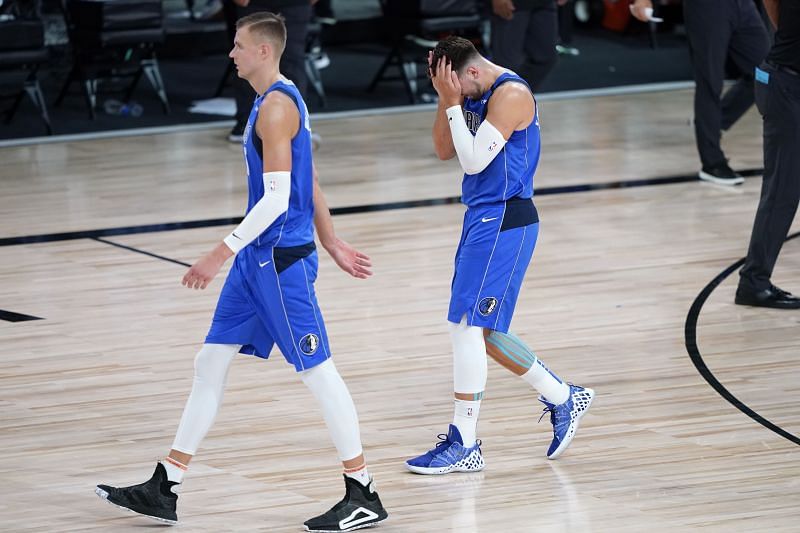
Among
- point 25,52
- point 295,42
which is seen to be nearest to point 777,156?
point 295,42

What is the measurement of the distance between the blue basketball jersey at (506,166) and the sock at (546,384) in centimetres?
57

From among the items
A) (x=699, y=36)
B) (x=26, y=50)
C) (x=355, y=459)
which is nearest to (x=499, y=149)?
(x=355, y=459)

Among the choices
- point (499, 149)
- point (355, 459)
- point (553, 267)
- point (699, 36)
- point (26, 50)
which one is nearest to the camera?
point (355, 459)

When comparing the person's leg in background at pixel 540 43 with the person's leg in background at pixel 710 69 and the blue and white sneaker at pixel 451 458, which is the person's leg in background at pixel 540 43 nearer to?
the person's leg in background at pixel 710 69

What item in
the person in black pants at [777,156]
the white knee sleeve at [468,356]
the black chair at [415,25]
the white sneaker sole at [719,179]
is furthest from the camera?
the black chair at [415,25]

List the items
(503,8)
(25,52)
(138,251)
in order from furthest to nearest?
1. (25,52)
2. (503,8)
3. (138,251)

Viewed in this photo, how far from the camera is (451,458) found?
14.7ft

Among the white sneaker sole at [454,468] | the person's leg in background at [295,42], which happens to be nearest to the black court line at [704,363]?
the white sneaker sole at [454,468]

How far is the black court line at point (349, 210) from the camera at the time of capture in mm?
7805

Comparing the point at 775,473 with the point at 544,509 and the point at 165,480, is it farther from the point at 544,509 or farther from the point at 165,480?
the point at 165,480

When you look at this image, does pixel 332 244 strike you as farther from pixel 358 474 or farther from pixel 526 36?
pixel 526 36

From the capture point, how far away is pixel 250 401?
17.2 feet

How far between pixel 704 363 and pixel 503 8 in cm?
407

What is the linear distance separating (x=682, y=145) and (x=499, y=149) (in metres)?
5.85
